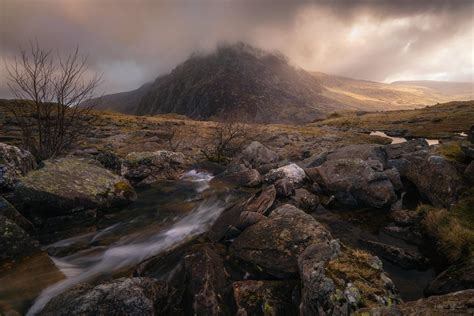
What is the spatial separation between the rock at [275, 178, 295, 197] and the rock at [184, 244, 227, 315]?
21.7 feet

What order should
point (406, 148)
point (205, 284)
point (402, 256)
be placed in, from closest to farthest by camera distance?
point (205, 284) → point (402, 256) → point (406, 148)

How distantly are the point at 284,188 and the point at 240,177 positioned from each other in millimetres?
4893

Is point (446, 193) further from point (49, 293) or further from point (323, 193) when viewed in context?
point (49, 293)

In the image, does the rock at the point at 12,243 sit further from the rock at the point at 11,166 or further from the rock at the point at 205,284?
the rock at the point at 205,284

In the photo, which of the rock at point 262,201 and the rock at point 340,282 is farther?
the rock at point 262,201

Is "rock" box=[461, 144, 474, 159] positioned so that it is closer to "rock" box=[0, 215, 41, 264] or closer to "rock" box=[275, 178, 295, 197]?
"rock" box=[275, 178, 295, 197]

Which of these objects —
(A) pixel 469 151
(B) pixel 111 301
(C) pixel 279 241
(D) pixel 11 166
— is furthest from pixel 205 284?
(A) pixel 469 151

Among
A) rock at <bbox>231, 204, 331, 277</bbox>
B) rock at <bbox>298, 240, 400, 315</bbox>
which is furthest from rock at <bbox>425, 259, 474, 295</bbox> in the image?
rock at <bbox>231, 204, 331, 277</bbox>

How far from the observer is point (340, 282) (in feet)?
18.6

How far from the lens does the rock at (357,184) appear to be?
12719mm

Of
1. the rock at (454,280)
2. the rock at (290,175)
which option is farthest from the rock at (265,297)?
the rock at (290,175)

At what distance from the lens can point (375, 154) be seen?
1873 centimetres

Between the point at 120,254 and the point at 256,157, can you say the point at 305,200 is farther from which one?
the point at 256,157

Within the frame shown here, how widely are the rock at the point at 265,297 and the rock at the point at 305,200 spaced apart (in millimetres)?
6326
